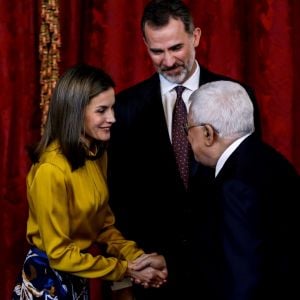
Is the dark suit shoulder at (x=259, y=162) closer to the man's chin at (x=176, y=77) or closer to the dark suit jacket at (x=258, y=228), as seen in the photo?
the dark suit jacket at (x=258, y=228)

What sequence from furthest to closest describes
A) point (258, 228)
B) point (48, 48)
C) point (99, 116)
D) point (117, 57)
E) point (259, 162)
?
1. point (117, 57)
2. point (48, 48)
3. point (99, 116)
4. point (259, 162)
5. point (258, 228)

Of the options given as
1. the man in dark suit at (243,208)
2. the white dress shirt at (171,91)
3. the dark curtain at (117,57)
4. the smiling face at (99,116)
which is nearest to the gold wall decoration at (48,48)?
the dark curtain at (117,57)

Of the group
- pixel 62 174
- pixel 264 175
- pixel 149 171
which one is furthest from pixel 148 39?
pixel 264 175

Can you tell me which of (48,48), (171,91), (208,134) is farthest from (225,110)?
(48,48)

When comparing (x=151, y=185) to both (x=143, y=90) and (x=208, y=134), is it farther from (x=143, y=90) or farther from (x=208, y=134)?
(x=208, y=134)

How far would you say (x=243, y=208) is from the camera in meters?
1.75

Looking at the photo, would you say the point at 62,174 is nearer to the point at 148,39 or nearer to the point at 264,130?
the point at 148,39

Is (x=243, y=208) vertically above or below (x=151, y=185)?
above

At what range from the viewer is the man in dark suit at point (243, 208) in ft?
5.73

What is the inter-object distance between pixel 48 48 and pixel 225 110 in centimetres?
151

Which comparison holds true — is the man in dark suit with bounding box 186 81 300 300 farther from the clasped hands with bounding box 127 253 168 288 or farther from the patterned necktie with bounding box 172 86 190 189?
the patterned necktie with bounding box 172 86 190 189

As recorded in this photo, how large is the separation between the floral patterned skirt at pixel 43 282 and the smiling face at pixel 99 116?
431mm

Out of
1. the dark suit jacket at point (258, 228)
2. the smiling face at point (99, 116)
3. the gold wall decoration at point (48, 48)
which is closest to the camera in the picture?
the dark suit jacket at point (258, 228)

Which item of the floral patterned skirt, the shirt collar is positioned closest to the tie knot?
the shirt collar
